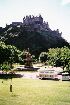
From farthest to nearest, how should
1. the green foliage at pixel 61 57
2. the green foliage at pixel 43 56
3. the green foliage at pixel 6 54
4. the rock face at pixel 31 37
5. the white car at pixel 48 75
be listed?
the rock face at pixel 31 37
the green foliage at pixel 43 56
the green foliage at pixel 6 54
the white car at pixel 48 75
the green foliage at pixel 61 57

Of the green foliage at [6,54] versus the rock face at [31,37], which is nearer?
the green foliage at [6,54]

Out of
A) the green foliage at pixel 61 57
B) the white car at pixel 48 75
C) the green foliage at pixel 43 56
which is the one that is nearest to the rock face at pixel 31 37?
the green foliage at pixel 43 56

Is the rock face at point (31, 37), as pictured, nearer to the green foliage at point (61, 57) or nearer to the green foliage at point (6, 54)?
the green foliage at point (6, 54)

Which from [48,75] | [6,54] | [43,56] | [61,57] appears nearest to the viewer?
[48,75]

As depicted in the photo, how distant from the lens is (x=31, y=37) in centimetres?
17725

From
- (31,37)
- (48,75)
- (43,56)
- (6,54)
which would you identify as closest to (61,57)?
(48,75)

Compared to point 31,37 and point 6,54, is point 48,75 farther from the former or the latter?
point 31,37

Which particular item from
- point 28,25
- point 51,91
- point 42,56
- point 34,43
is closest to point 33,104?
point 51,91

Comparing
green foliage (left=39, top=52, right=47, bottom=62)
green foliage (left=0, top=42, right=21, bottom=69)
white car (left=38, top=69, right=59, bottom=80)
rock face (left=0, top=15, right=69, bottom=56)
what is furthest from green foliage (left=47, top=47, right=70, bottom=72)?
rock face (left=0, top=15, right=69, bottom=56)

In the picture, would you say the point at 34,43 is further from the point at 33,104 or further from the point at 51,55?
the point at 33,104

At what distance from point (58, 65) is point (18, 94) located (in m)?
27.4

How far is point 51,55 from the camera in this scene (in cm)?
6281

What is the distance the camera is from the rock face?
170 m

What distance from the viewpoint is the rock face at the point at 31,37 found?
170 meters
